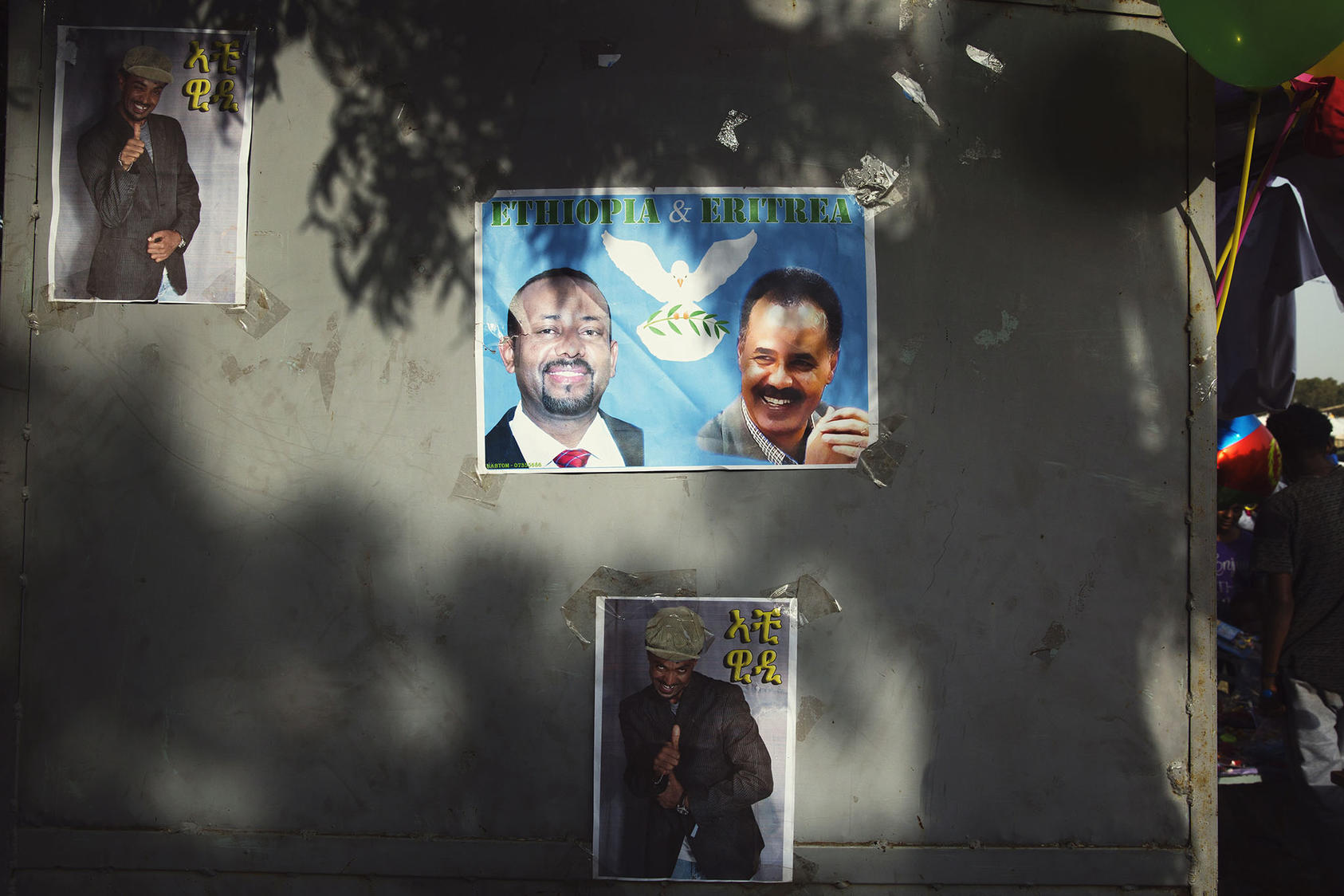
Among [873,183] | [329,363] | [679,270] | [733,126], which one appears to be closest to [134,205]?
[329,363]

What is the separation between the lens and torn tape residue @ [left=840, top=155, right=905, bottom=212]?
2297 mm

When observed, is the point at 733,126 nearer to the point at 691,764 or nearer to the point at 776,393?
the point at 776,393

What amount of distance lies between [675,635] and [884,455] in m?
0.77

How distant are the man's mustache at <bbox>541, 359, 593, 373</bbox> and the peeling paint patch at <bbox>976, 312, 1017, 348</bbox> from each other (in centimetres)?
111

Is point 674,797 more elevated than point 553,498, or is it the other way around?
point 553,498

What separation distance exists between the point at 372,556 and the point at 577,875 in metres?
1.06

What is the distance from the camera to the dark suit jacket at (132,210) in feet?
7.59

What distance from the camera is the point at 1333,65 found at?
233cm

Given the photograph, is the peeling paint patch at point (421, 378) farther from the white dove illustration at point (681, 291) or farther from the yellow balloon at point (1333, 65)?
the yellow balloon at point (1333, 65)

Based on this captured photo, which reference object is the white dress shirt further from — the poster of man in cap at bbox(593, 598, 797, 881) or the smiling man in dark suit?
the poster of man in cap at bbox(593, 598, 797, 881)

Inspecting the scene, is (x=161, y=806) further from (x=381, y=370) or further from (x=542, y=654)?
(x=381, y=370)

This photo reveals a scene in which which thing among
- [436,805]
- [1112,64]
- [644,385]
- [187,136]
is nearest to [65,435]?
[187,136]

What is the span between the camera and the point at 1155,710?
2.29 meters

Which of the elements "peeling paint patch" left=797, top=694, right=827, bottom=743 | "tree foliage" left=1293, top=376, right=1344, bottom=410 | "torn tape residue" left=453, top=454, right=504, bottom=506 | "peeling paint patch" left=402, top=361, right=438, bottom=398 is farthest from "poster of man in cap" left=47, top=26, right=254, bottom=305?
"tree foliage" left=1293, top=376, right=1344, bottom=410
